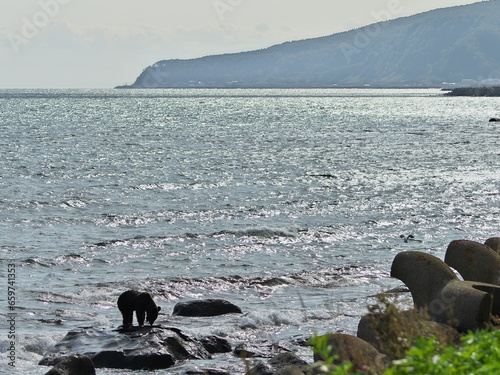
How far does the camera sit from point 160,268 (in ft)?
64.0

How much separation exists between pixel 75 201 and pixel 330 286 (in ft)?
53.3

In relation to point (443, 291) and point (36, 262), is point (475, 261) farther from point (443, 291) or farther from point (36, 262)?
point (36, 262)

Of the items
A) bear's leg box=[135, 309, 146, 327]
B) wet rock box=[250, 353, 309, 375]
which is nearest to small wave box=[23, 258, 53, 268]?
bear's leg box=[135, 309, 146, 327]

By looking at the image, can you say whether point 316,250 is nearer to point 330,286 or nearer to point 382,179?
point 330,286

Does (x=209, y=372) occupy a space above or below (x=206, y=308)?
above

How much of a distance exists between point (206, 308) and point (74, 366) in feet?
15.9

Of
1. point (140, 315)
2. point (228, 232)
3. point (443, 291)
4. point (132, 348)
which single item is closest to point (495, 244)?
point (443, 291)

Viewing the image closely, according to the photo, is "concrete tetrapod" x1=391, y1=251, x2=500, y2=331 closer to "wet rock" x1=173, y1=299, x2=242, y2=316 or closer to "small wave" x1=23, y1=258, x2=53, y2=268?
"wet rock" x1=173, y1=299, x2=242, y2=316

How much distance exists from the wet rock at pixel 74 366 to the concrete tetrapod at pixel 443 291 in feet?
14.8

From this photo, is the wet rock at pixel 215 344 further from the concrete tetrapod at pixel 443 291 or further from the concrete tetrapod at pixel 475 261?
the concrete tetrapod at pixel 475 261

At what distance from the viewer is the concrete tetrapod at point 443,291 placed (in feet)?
35.9

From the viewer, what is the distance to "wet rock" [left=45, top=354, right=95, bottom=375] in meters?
10.3

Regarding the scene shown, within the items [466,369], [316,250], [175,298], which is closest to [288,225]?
[316,250]

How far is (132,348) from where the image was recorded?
39.3ft
